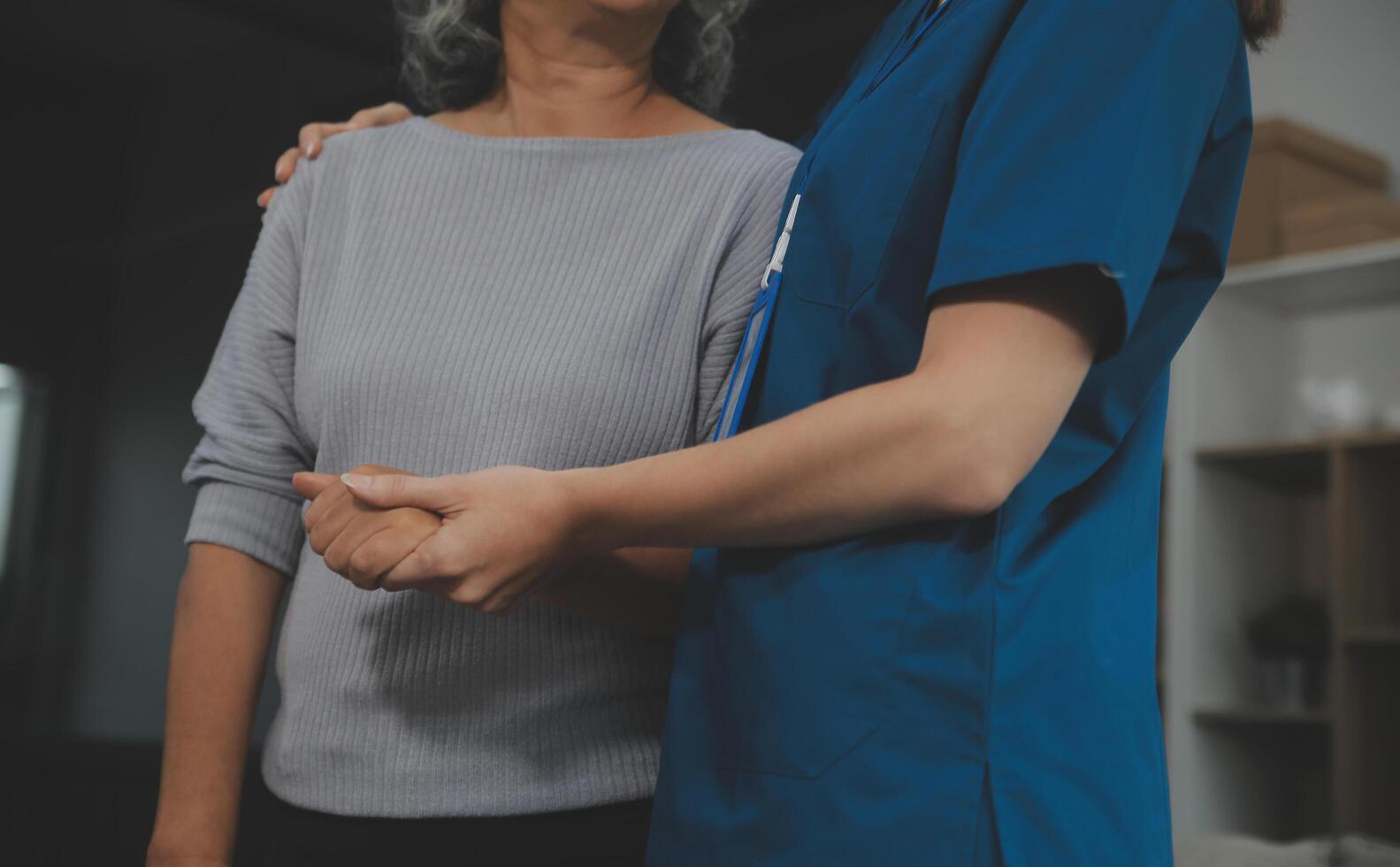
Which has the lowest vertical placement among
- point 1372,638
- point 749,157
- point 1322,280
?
point 1372,638

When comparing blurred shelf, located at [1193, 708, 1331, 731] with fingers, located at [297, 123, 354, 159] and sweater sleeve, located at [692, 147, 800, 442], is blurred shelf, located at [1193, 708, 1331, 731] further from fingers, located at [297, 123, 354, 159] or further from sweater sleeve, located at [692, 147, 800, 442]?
fingers, located at [297, 123, 354, 159]

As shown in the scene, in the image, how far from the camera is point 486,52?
1230 mm

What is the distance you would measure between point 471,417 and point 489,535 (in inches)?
11.0

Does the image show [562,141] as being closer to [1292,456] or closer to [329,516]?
[329,516]

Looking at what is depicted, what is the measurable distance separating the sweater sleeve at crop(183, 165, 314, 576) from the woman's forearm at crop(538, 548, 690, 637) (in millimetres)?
345

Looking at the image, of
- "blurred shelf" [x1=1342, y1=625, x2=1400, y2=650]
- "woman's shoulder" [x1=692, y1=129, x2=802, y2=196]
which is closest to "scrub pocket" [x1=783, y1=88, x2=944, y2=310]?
"woman's shoulder" [x1=692, y1=129, x2=802, y2=196]

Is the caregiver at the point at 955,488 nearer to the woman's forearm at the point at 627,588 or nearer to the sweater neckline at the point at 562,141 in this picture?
the woman's forearm at the point at 627,588

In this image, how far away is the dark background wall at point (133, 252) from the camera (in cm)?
234

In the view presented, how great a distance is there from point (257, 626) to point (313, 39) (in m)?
2.21

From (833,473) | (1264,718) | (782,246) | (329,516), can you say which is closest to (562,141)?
(782,246)

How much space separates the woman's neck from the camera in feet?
3.76

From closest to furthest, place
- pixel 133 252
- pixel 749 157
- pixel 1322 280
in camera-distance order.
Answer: pixel 749 157 → pixel 133 252 → pixel 1322 280

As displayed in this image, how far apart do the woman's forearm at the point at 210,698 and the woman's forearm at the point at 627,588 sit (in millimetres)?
347

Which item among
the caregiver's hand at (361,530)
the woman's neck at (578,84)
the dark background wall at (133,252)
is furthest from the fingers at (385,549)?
the dark background wall at (133,252)
